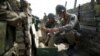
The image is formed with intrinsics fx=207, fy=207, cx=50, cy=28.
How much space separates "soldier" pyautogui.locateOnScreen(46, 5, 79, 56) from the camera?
529 centimetres

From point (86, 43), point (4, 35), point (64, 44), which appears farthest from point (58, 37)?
point (4, 35)

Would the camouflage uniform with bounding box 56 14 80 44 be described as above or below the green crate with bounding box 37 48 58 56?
above

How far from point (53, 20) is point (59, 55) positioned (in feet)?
6.77

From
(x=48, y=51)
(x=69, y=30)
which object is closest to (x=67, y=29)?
(x=69, y=30)

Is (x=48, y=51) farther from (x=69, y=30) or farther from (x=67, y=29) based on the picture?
(x=69, y=30)

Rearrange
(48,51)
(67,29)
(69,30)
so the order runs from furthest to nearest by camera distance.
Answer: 1. (69,30)
2. (67,29)
3. (48,51)

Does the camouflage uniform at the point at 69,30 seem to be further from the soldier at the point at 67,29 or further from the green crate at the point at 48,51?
the green crate at the point at 48,51

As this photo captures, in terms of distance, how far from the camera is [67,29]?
5.36 meters

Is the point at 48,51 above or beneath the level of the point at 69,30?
beneath

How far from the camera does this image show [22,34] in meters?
4.58

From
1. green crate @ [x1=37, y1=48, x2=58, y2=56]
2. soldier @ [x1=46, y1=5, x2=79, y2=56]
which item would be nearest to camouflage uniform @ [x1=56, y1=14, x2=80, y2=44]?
soldier @ [x1=46, y1=5, x2=79, y2=56]

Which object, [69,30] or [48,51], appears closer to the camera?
[48,51]

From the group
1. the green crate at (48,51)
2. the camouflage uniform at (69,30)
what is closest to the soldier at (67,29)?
the camouflage uniform at (69,30)

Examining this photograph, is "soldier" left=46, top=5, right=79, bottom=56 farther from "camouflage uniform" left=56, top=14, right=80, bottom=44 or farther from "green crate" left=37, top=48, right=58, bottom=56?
"green crate" left=37, top=48, right=58, bottom=56
